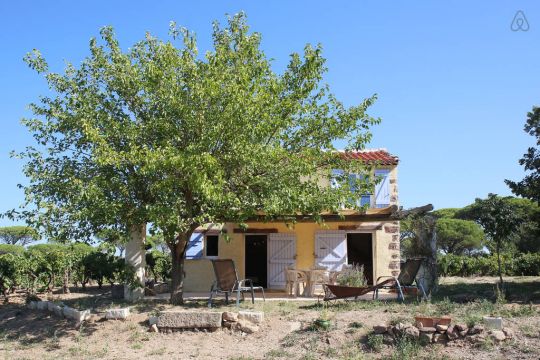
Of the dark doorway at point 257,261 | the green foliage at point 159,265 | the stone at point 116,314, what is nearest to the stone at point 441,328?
the stone at point 116,314

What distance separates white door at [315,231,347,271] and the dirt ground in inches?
196

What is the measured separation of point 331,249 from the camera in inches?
611

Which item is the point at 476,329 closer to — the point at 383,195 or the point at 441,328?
the point at 441,328

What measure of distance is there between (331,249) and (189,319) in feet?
23.8

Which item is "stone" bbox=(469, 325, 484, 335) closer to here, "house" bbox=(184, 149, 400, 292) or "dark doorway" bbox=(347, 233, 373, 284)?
"house" bbox=(184, 149, 400, 292)

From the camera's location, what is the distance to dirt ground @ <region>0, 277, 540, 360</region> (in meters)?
7.30

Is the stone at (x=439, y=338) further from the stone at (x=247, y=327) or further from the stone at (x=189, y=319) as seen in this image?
the stone at (x=189, y=319)

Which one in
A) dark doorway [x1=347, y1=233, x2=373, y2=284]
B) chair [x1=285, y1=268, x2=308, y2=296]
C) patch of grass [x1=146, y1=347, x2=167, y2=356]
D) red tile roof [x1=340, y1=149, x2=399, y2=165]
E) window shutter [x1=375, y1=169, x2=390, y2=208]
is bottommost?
patch of grass [x1=146, y1=347, x2=167, y2=356]

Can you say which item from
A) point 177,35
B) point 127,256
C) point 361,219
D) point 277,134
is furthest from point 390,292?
point 177,35

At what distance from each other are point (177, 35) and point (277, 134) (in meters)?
3.06

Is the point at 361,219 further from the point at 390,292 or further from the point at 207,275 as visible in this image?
the point at 207,275

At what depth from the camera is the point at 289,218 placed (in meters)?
12.2

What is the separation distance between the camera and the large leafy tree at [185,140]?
934 cm

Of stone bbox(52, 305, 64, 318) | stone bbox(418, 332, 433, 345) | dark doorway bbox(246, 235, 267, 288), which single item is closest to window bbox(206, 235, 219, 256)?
dark doorway bbox(246, 235, 267, 288)
